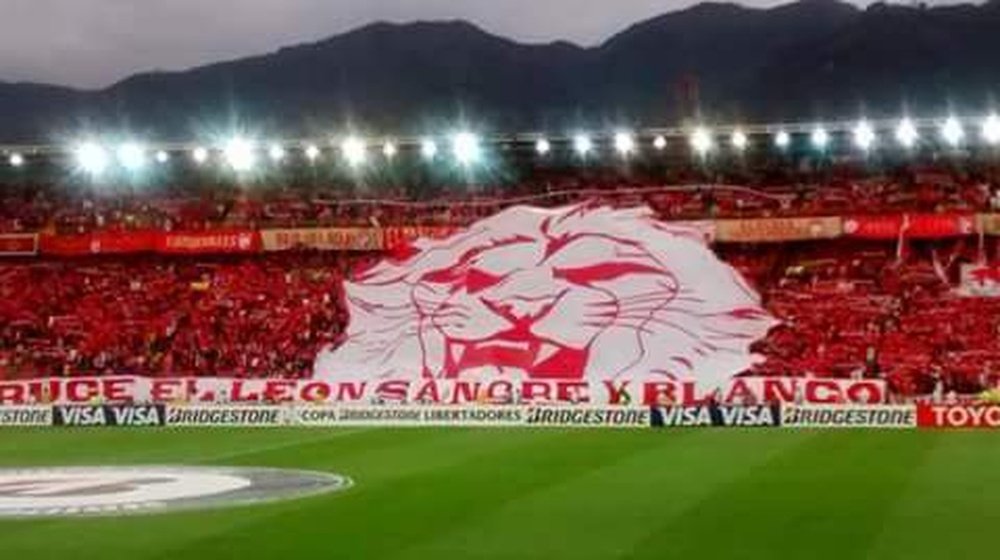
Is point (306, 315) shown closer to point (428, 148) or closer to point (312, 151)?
point (312, 151)

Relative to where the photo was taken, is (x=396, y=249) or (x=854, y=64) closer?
(x=396, y=249)

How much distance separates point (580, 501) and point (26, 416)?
24.7 meters

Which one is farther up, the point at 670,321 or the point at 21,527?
the point at 670,321

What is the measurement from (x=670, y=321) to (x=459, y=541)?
1160 inches

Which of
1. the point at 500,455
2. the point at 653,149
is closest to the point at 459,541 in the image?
the point at 500,455

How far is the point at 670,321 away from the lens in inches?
1871

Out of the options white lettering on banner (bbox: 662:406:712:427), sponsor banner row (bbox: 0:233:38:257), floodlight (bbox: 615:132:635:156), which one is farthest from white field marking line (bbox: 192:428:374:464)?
sponsor banner row (bbox: 0:233:38:257)

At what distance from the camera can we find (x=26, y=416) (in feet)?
141

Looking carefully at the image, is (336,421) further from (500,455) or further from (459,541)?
(459,541)

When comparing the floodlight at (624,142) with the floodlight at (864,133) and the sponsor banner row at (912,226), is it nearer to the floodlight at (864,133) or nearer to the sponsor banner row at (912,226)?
the floodlight at (864,133)

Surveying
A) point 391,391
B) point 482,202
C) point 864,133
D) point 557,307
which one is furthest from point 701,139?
point 391,391

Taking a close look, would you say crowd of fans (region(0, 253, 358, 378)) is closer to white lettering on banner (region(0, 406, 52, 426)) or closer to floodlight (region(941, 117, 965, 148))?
white lettering on banner (region(0, 406, 52, 426))

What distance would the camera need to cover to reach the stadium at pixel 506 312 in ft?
100

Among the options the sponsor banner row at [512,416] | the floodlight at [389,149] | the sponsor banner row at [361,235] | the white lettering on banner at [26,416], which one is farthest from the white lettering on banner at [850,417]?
the white lettering on banner at [26,416]
